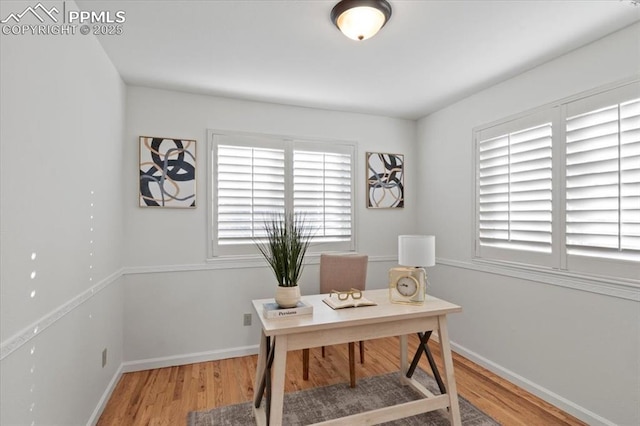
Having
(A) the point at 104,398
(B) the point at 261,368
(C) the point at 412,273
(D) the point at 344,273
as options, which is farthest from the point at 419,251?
(A) the point at 104,398

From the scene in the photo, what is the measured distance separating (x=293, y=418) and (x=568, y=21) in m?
3.12

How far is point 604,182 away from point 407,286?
1458mm

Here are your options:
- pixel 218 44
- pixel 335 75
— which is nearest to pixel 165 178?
pixel 218 44

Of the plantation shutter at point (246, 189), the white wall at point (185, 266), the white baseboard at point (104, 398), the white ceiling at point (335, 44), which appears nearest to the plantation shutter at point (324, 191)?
the plantation shutter at point (246, 189)

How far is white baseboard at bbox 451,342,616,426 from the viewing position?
212cm

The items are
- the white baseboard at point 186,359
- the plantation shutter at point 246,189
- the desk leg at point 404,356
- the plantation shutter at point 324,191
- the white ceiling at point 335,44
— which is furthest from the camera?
the plantation shutter at point 324,191

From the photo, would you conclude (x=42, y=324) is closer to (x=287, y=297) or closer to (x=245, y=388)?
(x=287, y=297)

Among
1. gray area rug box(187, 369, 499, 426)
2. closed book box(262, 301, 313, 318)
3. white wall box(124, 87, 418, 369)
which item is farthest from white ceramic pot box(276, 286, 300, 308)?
white wall box(124, 87, 418, 369)

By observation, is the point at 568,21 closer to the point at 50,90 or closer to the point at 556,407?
the point at 556,407

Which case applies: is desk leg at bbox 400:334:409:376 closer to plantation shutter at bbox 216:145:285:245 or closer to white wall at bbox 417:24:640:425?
white wall at bbox 417:24:640:425

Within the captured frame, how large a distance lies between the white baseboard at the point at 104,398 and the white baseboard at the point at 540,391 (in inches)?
123

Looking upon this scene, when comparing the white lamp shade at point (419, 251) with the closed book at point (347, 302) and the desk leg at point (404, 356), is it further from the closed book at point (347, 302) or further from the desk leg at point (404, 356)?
the desk leg at point (404, 356)

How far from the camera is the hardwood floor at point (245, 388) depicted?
2213mm

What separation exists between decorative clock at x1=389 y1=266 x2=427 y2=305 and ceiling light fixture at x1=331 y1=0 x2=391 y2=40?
5.09 ft
